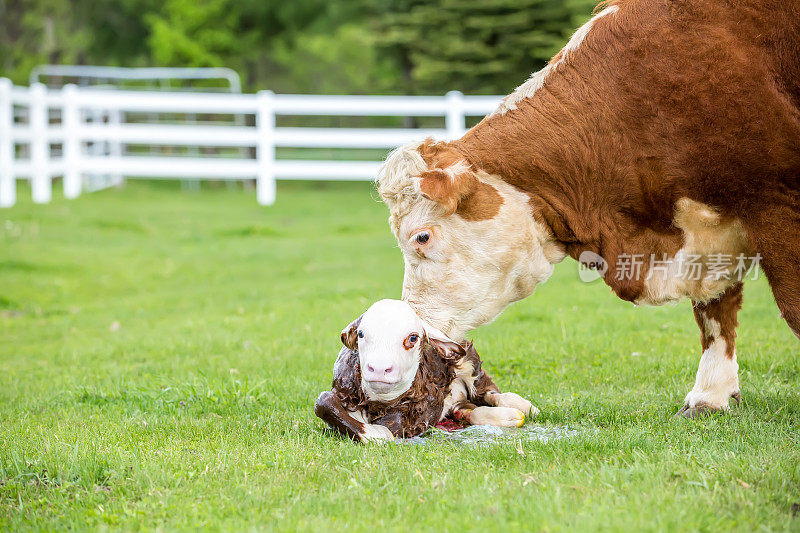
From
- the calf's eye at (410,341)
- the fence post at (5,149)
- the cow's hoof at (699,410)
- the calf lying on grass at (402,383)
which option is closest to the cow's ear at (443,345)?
the calf lying on grass at (402,383)

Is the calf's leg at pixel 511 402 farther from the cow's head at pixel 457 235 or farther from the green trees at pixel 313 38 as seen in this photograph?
the green trees at pixel 313 38

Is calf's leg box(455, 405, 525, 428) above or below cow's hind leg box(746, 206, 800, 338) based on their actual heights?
below

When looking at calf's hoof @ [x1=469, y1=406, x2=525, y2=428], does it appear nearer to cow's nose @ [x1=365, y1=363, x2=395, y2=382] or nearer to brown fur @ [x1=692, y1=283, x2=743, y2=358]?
cow's nose @ [x1=365, y1=363, x2=395, y2=382]

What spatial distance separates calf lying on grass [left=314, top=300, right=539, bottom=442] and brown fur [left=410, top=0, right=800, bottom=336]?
25.5 inches

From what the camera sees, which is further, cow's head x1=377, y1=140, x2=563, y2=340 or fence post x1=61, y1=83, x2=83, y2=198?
fence post x1=61, y1=83, x2=83, y2=198

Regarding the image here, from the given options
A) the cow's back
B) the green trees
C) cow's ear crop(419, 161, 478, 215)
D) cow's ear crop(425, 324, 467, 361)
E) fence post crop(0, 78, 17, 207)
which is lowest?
cow's ear crop(425, 324, 467, 361)

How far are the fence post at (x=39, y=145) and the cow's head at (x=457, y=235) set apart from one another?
13.7 meters

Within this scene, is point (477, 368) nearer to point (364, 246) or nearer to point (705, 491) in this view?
point (705, 491)

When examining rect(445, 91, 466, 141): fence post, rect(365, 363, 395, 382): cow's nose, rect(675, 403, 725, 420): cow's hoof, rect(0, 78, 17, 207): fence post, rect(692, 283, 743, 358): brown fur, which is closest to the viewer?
rect(365, 363, 395, 382): cow's nose

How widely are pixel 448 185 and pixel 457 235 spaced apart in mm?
271

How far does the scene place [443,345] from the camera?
4391mm

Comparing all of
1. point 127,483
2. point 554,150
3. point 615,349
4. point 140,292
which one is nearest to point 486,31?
point 140,292

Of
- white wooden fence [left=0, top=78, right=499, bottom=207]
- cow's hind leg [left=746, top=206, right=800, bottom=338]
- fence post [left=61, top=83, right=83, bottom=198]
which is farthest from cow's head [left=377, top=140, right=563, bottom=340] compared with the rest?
fence post [left=61, top=83, right=83, bottom=198]

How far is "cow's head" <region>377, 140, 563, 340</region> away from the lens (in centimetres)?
439
